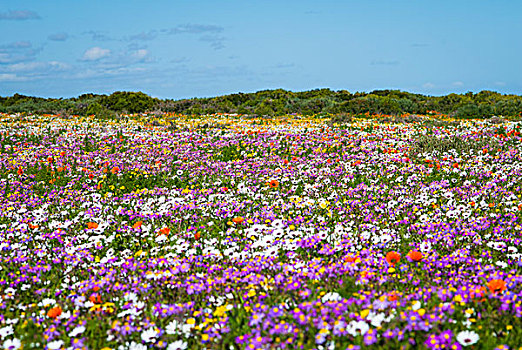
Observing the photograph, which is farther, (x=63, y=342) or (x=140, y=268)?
(x=140, y=268)

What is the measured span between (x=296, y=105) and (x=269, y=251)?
33.8 meters

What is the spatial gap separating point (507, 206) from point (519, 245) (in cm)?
182

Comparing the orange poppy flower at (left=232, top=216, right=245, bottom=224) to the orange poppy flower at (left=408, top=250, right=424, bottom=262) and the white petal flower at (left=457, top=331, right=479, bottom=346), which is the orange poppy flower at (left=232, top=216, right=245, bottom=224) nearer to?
the orange poppy flower at (left=408, top=250, right=424, bottom=262)

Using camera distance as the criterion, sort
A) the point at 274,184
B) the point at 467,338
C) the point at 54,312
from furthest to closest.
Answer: the point at 274,184, the point at 54,312, the point at 467,338

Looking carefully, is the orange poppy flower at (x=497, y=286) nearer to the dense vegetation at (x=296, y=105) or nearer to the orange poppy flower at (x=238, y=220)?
the orange poppy flower at (x=238, y=220)

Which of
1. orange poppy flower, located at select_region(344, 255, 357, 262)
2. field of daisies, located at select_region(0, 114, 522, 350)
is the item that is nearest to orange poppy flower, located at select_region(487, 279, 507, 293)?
field of daisies, located at select_region(0, 114, 522, 350)

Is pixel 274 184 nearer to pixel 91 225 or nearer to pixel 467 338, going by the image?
pixel 91 225

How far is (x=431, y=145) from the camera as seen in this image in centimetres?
1232

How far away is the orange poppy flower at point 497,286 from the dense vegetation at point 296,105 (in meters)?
25.2

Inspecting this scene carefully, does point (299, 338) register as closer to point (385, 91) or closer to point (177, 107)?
point (177, 107)

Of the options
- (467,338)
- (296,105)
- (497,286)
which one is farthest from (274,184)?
(296,105)

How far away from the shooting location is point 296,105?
38.4 metres

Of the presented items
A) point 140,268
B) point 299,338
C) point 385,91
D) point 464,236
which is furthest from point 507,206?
point 385,91

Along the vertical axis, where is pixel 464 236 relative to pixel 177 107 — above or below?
below
